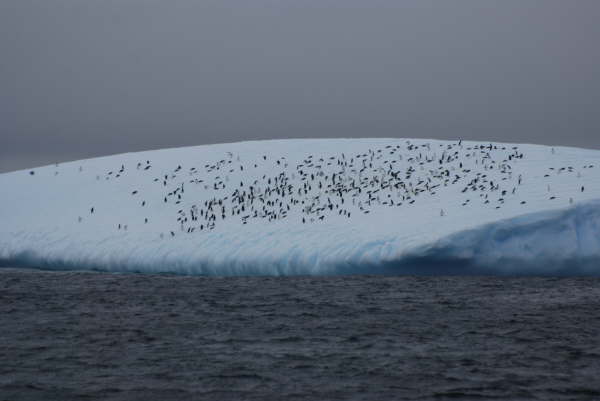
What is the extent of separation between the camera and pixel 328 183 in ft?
110

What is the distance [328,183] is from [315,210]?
11.5ft

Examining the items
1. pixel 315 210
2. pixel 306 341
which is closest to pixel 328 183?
pixel 315 210

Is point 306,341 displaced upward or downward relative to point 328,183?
downward

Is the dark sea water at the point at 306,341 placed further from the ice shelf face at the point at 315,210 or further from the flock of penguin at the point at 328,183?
the flock of penguin at the point at 328,183

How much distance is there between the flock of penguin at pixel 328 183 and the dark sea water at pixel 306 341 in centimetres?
680

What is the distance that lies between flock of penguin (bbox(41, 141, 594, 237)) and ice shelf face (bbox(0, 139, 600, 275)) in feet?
0.28

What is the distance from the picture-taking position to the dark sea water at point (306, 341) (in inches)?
417

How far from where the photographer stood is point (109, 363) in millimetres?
12273

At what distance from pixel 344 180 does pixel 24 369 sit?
22770mm

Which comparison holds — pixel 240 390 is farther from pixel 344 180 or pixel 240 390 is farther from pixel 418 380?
pixel 344 180

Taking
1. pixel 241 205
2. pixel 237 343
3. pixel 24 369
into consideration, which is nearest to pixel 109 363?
pixel 24 369

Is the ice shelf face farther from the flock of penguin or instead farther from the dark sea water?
the dark sea water

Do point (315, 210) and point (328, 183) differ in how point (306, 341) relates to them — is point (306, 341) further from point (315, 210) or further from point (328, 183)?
point (328, 183)

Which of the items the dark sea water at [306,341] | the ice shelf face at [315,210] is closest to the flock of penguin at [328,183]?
the ice shelf face at [315,210]
